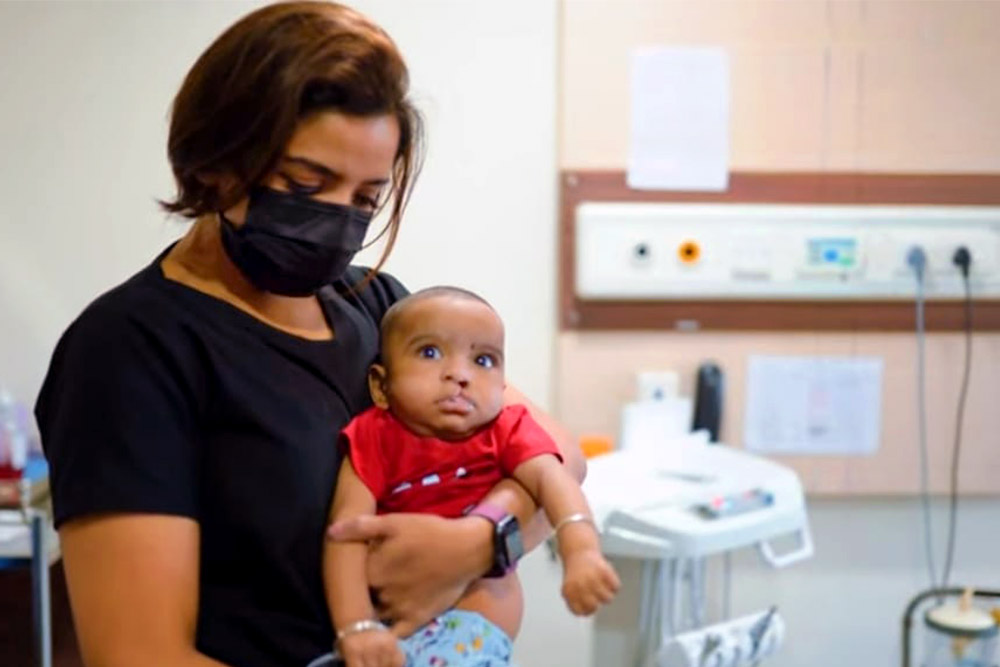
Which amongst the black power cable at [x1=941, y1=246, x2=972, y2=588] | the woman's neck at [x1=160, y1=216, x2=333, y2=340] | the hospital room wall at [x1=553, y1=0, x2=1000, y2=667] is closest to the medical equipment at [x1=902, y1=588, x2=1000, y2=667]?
the black power cable at [x1=941, y1=246, x2=972, y2=588]

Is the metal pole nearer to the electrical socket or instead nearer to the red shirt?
the red shirt

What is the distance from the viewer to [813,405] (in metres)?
2.53

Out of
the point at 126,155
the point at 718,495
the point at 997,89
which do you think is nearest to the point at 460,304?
the point at 718,495

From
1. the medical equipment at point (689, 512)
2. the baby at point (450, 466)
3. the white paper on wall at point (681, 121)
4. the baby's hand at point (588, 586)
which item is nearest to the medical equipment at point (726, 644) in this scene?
the medical equipment at point (689, 512)

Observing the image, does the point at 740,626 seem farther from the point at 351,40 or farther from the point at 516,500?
the point at 351,40

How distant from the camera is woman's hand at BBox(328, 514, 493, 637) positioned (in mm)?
1148

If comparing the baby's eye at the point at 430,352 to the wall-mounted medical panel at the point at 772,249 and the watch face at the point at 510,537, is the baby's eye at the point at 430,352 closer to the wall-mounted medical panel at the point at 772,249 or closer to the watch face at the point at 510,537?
the watch face at the point at 510,537

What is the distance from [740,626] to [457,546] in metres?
1.30

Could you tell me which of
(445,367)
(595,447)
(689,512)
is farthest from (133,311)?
(595,447)

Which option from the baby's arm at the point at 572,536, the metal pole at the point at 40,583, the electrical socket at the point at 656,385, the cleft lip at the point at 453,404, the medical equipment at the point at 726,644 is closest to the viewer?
the baby's arm at the point at 572,536

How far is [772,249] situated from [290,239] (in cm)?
153

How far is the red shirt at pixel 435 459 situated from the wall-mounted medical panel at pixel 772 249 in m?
1.16

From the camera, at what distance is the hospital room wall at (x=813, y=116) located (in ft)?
7.93

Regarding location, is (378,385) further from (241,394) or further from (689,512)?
(689,512)
